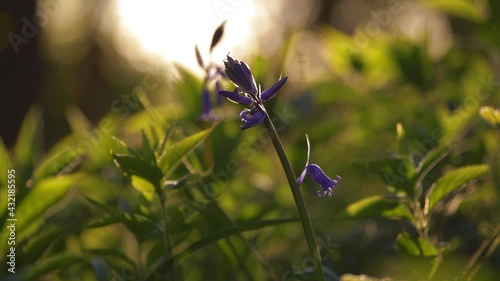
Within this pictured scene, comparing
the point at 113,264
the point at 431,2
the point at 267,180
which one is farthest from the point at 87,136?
the point at 431,2

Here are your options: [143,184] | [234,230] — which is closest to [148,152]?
[143,184]

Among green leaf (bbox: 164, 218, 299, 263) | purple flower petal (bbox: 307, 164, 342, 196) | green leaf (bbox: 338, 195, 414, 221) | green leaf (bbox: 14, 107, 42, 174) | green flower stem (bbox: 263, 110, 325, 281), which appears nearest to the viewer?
green flower stem (bbox: 263, 110, 325, 281)

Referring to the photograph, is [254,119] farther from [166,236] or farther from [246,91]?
[166,236]

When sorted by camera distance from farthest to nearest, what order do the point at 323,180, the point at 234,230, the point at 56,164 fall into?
1. the point at 56,164
2. the point at 234,230
3. the point at 323,180

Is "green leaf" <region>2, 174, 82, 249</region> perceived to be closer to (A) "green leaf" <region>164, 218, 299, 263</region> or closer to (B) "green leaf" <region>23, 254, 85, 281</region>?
(B) "green leaf" <region>23, 254, 85, 281</region>

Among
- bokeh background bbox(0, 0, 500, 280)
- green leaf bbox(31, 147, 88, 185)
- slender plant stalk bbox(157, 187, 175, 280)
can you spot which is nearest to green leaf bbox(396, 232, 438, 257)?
bokeh background bbox(0, 0, 500, 280)

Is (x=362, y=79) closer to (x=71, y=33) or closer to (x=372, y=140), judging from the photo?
(x=372, y=140)
